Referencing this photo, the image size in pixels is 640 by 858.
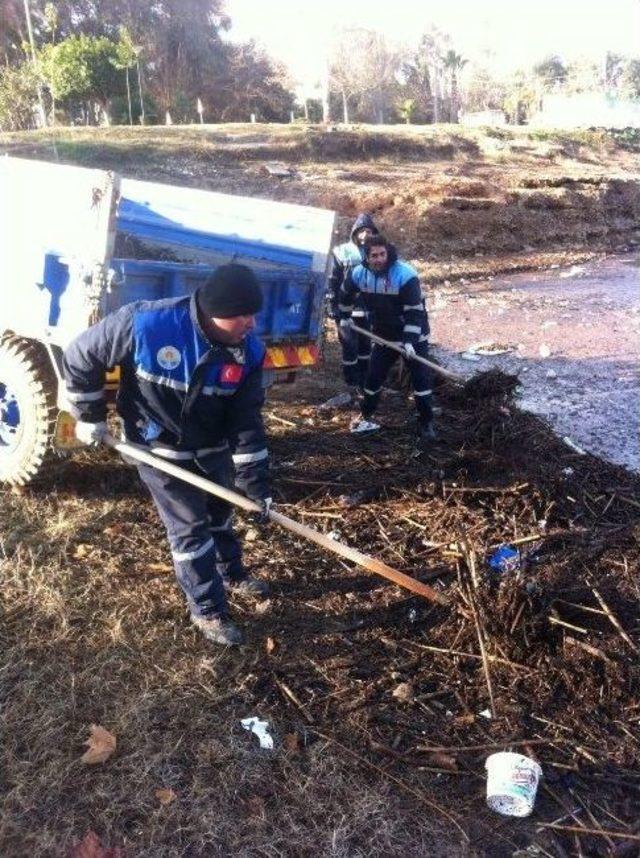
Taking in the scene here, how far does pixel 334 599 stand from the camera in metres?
3.84

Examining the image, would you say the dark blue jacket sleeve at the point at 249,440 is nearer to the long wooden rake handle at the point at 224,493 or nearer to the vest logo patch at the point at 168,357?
the long wooden rake handle at the point at 224,493

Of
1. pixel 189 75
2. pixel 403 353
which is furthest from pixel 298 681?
pixel 189 75

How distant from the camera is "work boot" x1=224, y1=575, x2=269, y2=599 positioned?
3.80 metres

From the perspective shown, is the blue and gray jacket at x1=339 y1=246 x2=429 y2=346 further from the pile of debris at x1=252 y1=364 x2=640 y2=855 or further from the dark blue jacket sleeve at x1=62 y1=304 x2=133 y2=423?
the dark blue jacket sleeve at x1=62 y1=304 x2=133 y2=423

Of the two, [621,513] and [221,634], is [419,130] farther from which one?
[221,634]

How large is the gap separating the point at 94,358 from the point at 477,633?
2102 millimetres

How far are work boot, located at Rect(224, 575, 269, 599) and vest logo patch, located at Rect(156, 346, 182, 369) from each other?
1.28 meters

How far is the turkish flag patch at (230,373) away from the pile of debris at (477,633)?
1238mm

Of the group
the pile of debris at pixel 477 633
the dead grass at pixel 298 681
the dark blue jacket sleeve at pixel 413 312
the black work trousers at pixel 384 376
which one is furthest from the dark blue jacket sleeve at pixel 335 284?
the dead grass at pixel 298 681

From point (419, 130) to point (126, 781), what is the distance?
Result: 79.9 ft

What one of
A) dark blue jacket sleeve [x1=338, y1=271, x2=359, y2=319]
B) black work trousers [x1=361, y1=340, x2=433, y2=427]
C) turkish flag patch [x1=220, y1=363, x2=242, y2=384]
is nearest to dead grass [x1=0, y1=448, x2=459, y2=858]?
turkish flag patch [x1=220, y1=363, x2=242, y2=384]

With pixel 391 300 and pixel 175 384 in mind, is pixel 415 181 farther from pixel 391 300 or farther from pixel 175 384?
pixel 175 384

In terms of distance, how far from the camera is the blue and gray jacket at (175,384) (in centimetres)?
309

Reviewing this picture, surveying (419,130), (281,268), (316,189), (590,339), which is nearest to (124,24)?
(419,130)
